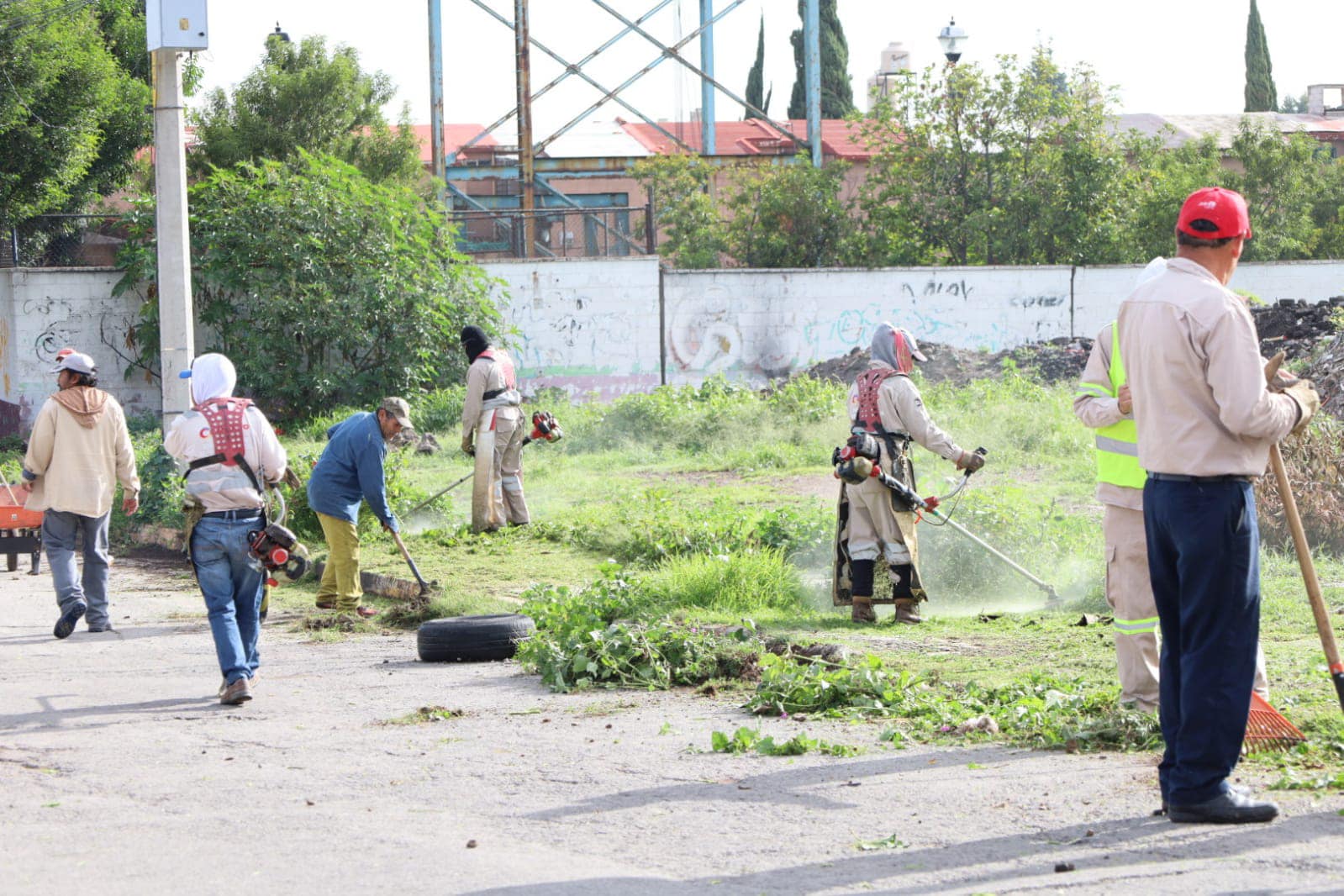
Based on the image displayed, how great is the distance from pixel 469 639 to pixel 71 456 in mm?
3252

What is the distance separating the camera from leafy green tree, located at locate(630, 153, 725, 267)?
32.8 m

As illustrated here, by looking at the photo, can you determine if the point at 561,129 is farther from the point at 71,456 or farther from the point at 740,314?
the point at 71,456

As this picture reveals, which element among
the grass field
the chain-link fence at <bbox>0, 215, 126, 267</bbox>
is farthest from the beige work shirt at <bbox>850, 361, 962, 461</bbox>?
the chain-link fence at <bbox>0, 215, 126, 267</bbox>

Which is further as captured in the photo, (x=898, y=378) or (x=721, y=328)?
(x=721, y=328)

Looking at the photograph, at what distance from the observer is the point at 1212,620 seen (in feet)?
15.1

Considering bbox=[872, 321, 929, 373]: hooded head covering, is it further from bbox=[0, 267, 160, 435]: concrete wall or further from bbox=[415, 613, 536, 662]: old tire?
bbox=[0, 267, 160, 435]: concrete wall

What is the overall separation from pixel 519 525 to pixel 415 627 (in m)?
3.78

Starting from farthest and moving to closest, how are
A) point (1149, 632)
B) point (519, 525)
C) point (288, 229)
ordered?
point (288, 229), point (519, 525), point (1149, 632)

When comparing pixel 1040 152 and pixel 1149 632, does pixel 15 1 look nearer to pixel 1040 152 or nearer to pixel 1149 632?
pixel 1040 152

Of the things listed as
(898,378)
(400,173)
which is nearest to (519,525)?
(898,378)

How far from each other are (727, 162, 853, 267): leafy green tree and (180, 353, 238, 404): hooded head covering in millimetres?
24355

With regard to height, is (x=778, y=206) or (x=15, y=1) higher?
(x=15, y=1)

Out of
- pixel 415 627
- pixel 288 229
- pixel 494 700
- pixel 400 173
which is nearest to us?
pixel 494 700

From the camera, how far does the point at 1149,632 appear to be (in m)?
6.03
